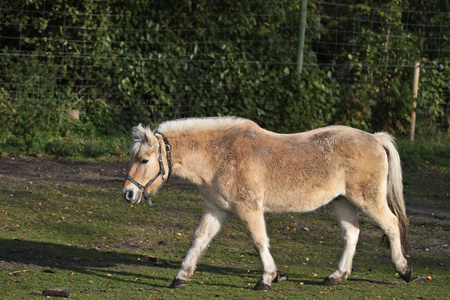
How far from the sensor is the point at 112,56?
14.4m

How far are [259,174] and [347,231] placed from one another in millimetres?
1186

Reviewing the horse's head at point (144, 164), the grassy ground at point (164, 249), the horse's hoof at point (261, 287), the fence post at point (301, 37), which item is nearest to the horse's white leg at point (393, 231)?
the grassy ground at point (164, 249)

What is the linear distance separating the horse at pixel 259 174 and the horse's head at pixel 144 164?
10 mm

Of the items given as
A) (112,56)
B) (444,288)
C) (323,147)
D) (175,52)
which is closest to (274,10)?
(175,52)

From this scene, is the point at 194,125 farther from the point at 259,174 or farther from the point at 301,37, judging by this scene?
the point at 301,37

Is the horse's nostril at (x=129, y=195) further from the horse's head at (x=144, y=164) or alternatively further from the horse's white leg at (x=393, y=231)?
the horse's white leg at (x=393, y=231)

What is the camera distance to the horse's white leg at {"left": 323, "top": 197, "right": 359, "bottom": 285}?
262 inches

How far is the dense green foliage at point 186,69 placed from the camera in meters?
14.2

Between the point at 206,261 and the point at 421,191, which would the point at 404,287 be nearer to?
the point at 206,261

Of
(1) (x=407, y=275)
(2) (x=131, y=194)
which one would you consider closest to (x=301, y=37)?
(1) (x=407, y=275)

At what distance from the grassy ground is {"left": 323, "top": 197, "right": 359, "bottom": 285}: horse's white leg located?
0.53 ft

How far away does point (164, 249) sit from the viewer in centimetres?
775

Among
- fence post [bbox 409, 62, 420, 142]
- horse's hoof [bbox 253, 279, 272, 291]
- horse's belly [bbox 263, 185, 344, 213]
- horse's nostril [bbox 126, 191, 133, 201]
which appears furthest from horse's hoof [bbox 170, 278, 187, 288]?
fence post [bbox 409, 62, 420, 142]

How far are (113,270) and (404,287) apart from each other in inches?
120
